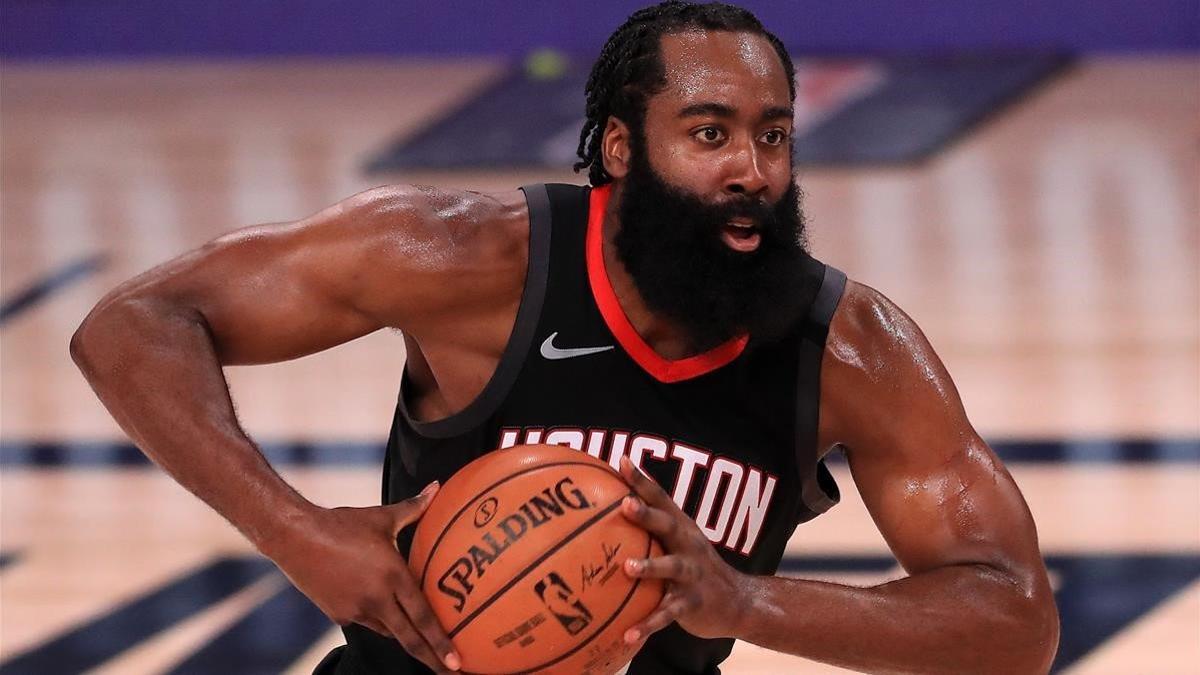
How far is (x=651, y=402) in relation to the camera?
335 cm

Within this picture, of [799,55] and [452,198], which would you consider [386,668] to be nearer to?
[452,198]

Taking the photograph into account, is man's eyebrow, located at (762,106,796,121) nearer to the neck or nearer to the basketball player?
the basketball player

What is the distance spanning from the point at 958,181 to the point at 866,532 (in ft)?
18.3

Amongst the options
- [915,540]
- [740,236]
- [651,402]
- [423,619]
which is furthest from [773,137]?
[423,619]

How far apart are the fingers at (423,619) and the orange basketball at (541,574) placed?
0.02 meters

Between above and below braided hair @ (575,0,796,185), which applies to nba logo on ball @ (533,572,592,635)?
below

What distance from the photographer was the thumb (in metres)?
2.97

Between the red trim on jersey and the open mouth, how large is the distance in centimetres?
18

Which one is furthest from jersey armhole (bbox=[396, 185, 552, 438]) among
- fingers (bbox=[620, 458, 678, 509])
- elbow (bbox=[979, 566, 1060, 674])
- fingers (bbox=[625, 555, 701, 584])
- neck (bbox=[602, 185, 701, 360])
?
elbow (bbox=[979, 566, 1060, 674])

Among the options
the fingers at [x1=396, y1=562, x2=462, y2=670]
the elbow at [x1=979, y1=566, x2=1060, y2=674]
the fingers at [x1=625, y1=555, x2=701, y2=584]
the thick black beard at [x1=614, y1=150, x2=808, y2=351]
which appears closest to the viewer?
the fingers at [x1=625, y1=555, x2=701, y2=584]

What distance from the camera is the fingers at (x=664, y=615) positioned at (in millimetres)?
2816

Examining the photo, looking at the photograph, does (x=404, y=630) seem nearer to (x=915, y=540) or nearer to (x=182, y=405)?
(x=182, y=405)

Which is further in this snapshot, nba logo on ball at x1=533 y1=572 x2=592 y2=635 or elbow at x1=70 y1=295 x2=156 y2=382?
elbow at x1=70 y1=295 x2=156 y2=382

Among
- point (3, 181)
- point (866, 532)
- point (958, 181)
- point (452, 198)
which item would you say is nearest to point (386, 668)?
point (452, 198)
